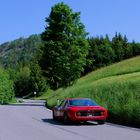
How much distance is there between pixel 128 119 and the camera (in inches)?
923

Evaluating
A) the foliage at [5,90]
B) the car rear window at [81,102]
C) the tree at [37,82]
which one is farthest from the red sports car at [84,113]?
the tree at [37,82]

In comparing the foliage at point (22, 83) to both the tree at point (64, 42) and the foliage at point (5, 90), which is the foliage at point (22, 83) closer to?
the foliage at point (5, 90)

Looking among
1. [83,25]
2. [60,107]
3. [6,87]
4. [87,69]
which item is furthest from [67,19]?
[87,69]

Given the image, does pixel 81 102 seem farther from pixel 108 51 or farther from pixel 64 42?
pixel 108 51

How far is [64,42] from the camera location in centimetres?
6600

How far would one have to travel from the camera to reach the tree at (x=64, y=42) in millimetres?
65625

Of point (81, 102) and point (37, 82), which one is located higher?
point (37, 82)

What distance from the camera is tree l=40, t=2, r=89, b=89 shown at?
6562cm

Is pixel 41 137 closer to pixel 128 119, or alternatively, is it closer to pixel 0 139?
pixel 0 139

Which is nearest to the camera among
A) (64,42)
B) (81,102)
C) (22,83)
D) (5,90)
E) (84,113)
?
(84,113)

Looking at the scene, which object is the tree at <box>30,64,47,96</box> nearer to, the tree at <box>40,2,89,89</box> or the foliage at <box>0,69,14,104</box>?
the foliage at <box>0,69,14,104</box>

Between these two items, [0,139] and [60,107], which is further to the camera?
[60,107]

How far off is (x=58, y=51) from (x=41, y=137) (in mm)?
49281

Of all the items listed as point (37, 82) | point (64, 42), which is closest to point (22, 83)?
point (37, 82)
